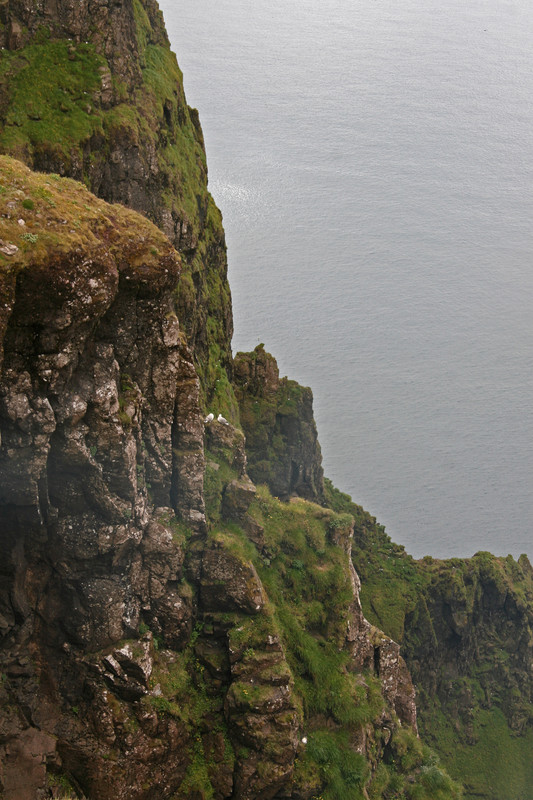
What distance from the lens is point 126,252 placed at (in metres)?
32.2

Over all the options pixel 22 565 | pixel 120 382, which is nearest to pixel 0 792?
pixel 22 565

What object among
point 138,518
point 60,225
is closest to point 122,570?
point 138,518

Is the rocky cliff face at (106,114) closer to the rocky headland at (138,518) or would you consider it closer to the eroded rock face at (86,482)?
the rocky headland at (138,518)

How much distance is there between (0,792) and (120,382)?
47.3ft

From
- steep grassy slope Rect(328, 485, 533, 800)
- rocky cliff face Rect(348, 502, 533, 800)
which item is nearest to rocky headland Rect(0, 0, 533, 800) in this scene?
rocky cliff face Rect(348, 502, 533, 800)

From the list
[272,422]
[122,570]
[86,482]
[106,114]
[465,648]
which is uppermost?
[106,114]

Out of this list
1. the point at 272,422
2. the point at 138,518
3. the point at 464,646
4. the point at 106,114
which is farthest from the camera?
the point at 464,646

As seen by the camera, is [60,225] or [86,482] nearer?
[60,225]

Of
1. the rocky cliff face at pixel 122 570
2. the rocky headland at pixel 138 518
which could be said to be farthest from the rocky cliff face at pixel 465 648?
the rocky cliff face at pixel 122 570

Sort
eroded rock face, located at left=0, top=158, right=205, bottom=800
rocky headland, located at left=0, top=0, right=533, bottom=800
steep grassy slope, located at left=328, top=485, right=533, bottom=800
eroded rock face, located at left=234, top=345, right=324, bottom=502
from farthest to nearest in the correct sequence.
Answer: steep grassy slope, located at left=328, top=485, right=533, bottom=800, eroded rock face, located at left=234, top=345, right=324, bottom=502, rocky headland, located at left=0, top=0, right=533, bottom=800, eroded rock face, located at left=0, top=158, right=205, bottom=800

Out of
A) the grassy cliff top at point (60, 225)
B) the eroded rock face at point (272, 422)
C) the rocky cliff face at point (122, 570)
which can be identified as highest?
the eroded rock face at point (272, 422)

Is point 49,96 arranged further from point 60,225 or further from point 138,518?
point 138,518

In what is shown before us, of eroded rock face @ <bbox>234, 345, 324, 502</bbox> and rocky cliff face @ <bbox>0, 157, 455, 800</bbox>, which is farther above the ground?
eroded rock face @ <bbox>234, 345, 324, 502</bbox>

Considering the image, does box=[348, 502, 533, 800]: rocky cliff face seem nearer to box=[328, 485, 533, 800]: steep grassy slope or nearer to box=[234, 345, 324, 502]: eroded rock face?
box=[328, 485, 533, 800]: steep grassy slope
